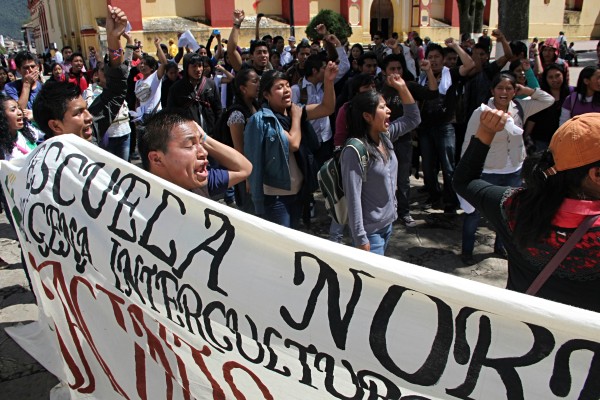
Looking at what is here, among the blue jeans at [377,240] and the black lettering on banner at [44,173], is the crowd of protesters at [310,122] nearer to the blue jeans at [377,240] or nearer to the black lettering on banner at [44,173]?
the blue jeans at [377,240]

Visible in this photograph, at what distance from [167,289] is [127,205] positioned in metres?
0.40

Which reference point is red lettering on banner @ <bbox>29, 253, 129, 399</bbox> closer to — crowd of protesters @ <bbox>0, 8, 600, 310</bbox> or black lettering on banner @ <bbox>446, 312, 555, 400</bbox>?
crowd of protesters @ <bbox>0, 8, 600, 310</bbox>

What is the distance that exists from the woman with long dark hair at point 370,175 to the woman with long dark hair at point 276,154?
65 cm

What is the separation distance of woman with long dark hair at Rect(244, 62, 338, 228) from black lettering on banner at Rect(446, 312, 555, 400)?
2.43m

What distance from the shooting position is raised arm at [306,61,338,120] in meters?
3.96

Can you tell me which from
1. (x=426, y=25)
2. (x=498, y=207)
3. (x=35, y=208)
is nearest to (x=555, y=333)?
(x=498, y=207)

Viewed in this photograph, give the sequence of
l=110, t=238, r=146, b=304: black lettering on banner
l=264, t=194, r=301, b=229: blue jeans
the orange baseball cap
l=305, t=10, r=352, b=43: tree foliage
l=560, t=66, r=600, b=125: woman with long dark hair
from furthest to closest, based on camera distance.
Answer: l=305, t=10, r=352, b=43: tree foliage → l=560, t=66, r=600, b=125: woman with long dark hair → l=264, t=194, r=301, b=229: blue jeans → l=110, t=238, r=146, b=304: black lettering on banner → the orange baseball cap

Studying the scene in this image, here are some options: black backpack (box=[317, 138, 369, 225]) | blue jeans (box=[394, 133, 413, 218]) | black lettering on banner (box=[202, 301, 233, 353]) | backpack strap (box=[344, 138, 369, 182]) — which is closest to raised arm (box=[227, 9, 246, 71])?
blue jeans (box=[394, 133, 413, 218])

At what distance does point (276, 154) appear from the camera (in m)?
3.67

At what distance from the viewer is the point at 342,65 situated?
265 inches

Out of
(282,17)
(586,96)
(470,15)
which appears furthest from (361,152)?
(282,17)

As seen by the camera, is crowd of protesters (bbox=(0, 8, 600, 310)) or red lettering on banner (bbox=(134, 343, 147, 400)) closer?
red lettering on banner (bbox=(134, 343, 147, 400))

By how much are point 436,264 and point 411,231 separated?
2.60 ft

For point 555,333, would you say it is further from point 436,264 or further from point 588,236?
point 436,264
